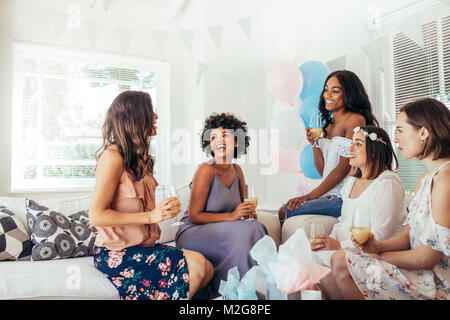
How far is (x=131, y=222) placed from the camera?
1411 millimetres

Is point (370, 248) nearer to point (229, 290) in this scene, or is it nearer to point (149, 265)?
point (229, 290)

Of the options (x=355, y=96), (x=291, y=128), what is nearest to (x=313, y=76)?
(x=291, y=128)

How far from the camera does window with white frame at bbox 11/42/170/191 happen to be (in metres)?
3.62

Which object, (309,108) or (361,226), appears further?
A: (309,108)

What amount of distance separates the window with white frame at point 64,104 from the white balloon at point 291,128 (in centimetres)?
166

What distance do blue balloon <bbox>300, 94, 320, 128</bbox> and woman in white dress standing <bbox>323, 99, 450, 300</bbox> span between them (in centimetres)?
115

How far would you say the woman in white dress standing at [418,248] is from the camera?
1.19 metres

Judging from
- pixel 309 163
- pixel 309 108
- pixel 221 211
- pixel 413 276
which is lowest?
pixel 413 276

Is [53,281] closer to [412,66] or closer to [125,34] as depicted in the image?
[412,66]

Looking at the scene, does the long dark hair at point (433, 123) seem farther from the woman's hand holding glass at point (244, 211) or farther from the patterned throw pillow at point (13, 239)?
the patterned throw pillow at point (13, 239)

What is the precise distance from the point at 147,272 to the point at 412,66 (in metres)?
1.90

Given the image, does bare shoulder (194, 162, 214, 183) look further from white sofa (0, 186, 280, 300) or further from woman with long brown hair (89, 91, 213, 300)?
white sofa (0, 186, 280, 300)

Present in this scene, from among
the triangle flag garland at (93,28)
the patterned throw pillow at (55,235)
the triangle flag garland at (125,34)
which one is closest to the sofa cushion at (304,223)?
the patterned throw pillow at (55,235)

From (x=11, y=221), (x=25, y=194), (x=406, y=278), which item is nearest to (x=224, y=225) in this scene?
(x=406, y=278)
